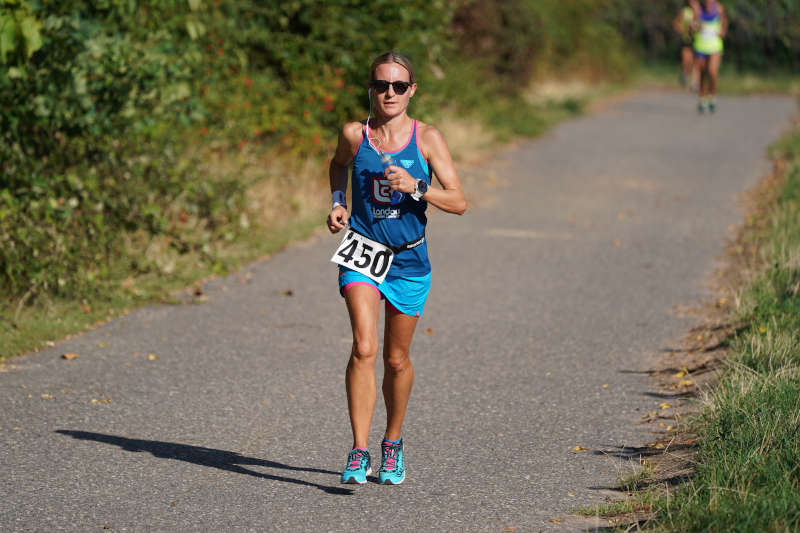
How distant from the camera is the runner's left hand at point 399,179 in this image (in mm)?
5051

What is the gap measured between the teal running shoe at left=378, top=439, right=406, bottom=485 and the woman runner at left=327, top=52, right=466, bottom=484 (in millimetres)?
62

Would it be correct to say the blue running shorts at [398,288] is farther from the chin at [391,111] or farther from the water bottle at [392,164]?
the chin at [391,111]

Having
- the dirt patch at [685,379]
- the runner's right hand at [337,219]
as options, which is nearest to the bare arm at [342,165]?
the runner's right hand at [337,219]

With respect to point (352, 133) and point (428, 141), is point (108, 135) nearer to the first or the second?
point (352, 133)

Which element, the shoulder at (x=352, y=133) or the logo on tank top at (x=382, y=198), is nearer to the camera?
the logo on tank top at (x=382, y=198)

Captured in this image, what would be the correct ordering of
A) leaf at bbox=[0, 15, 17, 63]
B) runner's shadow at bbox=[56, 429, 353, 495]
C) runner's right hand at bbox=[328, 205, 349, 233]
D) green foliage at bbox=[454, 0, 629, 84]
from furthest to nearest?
green foliage at bbox=[454, 0, 629, 84]
leaf at bbox=[0, 15, 17, 63]
runner's shadow at bbox=[56, 429, 353, 495]
runner's right hand at bbox=[328, 205, 349, 233]

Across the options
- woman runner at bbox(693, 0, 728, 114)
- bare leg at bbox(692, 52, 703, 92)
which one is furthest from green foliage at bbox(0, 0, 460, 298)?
bare leg at bbox(692, 52, 703, 92)

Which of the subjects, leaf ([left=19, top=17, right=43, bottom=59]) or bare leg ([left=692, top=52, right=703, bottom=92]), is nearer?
leaf ([left=19, top=17, right=43, bottom=59])

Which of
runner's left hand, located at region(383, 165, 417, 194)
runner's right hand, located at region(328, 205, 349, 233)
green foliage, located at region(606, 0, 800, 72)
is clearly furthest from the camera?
green foliage, located at region(606, 0, 800, 72)

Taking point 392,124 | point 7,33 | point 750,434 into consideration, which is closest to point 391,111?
point 392,124

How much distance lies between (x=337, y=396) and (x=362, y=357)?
1.92 meters

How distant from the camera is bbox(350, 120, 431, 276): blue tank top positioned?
534 centimetres

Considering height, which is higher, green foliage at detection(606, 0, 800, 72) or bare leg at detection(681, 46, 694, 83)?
green foliage at detection(606, 0, 800, 72)

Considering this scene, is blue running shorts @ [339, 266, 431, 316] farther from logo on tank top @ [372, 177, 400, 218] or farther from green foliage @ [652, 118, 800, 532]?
green foliage @ [652, 118, 800, 532]
